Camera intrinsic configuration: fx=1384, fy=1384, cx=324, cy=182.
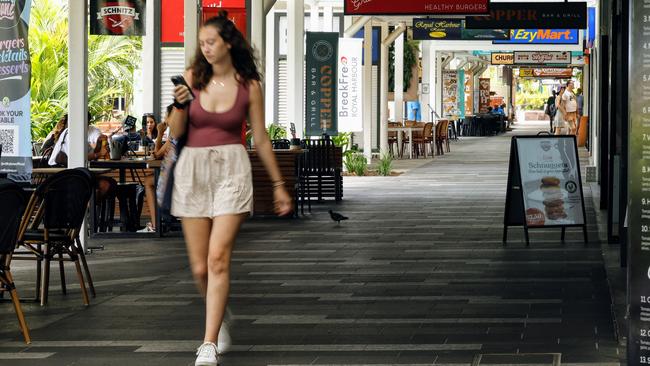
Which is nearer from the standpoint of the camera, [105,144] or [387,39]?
[105,144]

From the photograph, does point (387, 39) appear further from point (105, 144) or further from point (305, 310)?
point (305, 310)

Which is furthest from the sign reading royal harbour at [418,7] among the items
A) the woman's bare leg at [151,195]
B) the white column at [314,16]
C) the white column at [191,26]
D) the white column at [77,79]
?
the white column at [314,16]

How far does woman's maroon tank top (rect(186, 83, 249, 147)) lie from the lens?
7.09 meters

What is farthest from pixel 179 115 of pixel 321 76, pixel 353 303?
pixel 321 76

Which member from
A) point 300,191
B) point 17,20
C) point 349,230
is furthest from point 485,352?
point 300,191

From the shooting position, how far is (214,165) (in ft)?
23.2

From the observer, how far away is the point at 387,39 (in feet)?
110

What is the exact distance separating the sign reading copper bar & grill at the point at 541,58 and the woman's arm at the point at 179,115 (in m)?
43.7

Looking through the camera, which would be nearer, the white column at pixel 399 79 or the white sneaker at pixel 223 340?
the white sneaker at pixel 223 340

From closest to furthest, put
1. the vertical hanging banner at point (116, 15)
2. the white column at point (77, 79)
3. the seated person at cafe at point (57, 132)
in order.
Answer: the white column at point (77, 79) → the seated person at cafe at point (57, 132) → the vertical hanging banner at point (116, 15)

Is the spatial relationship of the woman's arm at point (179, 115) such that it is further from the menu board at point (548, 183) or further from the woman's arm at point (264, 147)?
the menu board at point (548, 183)

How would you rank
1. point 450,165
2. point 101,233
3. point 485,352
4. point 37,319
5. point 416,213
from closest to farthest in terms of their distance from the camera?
point 485,352, point 37,319, point 101,233, point 416,213, point 450,165

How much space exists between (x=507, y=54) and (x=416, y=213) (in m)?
41.2

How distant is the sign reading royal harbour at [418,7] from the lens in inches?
770
